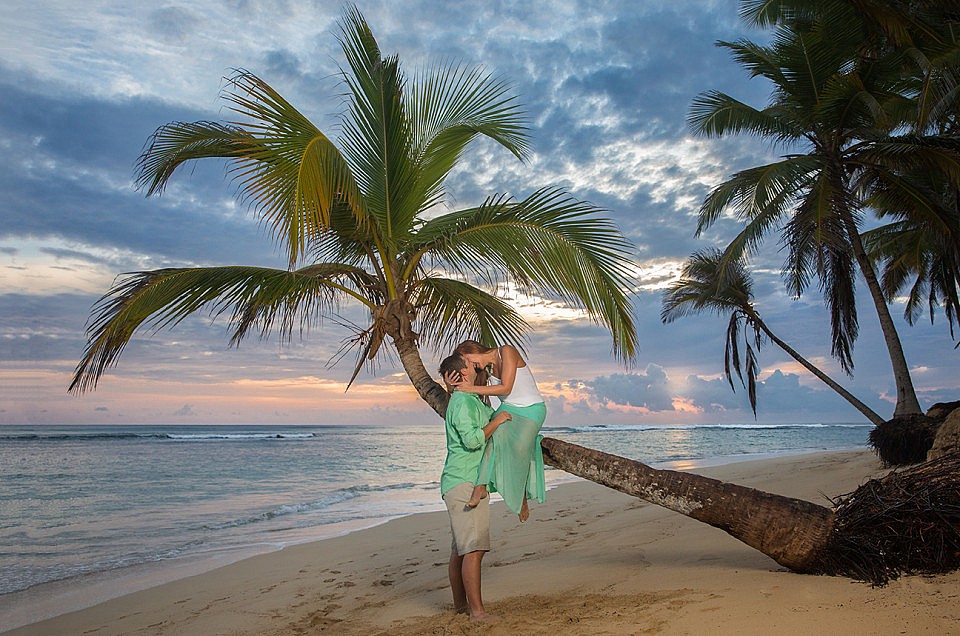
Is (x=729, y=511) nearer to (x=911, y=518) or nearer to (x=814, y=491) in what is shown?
(x=911, y=518)

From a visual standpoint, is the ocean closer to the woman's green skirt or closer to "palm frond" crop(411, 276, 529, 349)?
"palm frond" crop(411, 276, 529, 349)

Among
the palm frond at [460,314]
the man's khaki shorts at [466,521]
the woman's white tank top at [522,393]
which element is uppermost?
the palm frond at [460,314]

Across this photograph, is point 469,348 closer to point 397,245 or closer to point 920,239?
point 397,245

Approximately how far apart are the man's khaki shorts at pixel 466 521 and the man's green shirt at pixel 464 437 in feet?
0.21

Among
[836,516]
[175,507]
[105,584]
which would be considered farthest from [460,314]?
[175,507]

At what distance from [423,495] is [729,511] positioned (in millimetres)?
11539

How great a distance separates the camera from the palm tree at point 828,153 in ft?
40.3

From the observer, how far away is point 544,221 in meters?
5.63

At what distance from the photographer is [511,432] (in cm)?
454

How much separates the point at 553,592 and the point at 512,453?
120 cm

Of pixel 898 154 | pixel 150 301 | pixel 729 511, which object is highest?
pixel 898 154

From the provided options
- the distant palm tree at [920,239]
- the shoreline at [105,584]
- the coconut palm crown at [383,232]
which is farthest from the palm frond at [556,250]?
the distant palm tree at [920,239]

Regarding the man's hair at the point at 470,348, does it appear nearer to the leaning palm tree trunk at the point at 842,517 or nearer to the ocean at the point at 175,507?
the leaning palm tree trunk at the point at 842,517

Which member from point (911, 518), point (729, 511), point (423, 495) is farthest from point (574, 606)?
point (423, 495)
